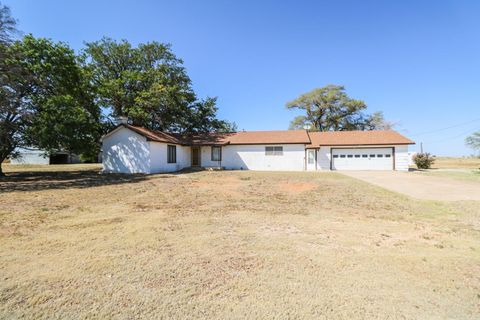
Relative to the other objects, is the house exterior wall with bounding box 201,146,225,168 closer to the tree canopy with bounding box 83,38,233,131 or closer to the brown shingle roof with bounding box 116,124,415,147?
the brown shingle roof with bounding box 116,124,415,147

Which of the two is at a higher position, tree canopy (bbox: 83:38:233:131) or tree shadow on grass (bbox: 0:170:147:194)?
tree canopy (bbox: 83:38:233:131)

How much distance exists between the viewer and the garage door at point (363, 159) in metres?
24.4

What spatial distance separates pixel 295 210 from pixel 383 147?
2103cm

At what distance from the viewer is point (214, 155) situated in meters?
26.0

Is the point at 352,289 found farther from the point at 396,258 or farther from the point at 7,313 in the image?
the point at 7,313

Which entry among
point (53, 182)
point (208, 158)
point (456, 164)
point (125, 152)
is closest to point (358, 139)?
point (208, 158)

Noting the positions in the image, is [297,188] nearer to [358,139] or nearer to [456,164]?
[358,139]

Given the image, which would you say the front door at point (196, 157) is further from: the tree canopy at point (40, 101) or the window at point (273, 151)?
the tree canopy at point (40, 101)

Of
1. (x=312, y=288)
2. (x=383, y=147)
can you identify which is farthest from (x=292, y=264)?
(x=383, y=147)

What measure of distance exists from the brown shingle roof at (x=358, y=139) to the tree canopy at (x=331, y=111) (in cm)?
1111

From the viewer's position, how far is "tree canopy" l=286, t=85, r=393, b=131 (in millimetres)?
38031

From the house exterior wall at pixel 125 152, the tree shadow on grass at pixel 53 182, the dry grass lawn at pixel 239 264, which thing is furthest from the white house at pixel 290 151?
the dry grass lawn at pixel 239 264

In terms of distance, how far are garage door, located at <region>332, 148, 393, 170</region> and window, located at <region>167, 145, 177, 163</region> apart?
1537 cm

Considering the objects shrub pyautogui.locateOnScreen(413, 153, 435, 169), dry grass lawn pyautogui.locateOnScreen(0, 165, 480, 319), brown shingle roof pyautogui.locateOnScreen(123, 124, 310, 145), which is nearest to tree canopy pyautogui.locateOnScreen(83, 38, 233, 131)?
brown shingle roof pyautogui.locateOnScreen(123, 124, 310, 145)
